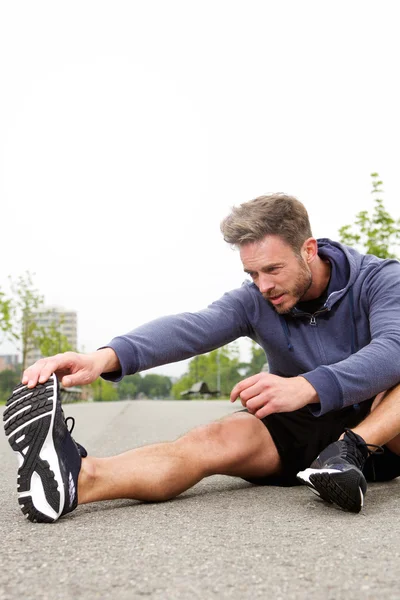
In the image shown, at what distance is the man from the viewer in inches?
111

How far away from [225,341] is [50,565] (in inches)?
73.9

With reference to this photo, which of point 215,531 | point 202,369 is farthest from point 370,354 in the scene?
point 202,369

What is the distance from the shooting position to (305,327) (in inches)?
147

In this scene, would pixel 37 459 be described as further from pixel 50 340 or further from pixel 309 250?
pixel 50 340

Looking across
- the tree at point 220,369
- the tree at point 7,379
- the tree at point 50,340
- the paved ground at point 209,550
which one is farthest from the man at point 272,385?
the tree at point 220,369

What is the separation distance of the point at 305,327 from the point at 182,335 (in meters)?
0.65

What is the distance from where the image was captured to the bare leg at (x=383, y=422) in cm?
316

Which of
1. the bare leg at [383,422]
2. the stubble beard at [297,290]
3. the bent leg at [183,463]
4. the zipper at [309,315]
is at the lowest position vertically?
the bent leg at [183,463]

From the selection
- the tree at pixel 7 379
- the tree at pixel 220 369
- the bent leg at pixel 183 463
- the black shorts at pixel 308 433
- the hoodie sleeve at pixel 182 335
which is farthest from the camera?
the tree at pixel 220 369

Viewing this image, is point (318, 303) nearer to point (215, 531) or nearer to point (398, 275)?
point (398, 275)

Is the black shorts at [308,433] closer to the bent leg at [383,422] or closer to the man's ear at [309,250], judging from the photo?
the bent leg at [383,422]

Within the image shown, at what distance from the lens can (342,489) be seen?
277cm

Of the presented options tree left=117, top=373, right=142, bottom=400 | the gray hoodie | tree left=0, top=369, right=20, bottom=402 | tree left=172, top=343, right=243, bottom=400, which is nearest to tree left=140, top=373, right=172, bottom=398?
tree left=117, top=373, right=142, bottom=400

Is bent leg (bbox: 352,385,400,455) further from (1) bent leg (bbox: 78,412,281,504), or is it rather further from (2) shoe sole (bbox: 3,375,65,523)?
(2) shoe sole (bbox: 3,375,65,523)
